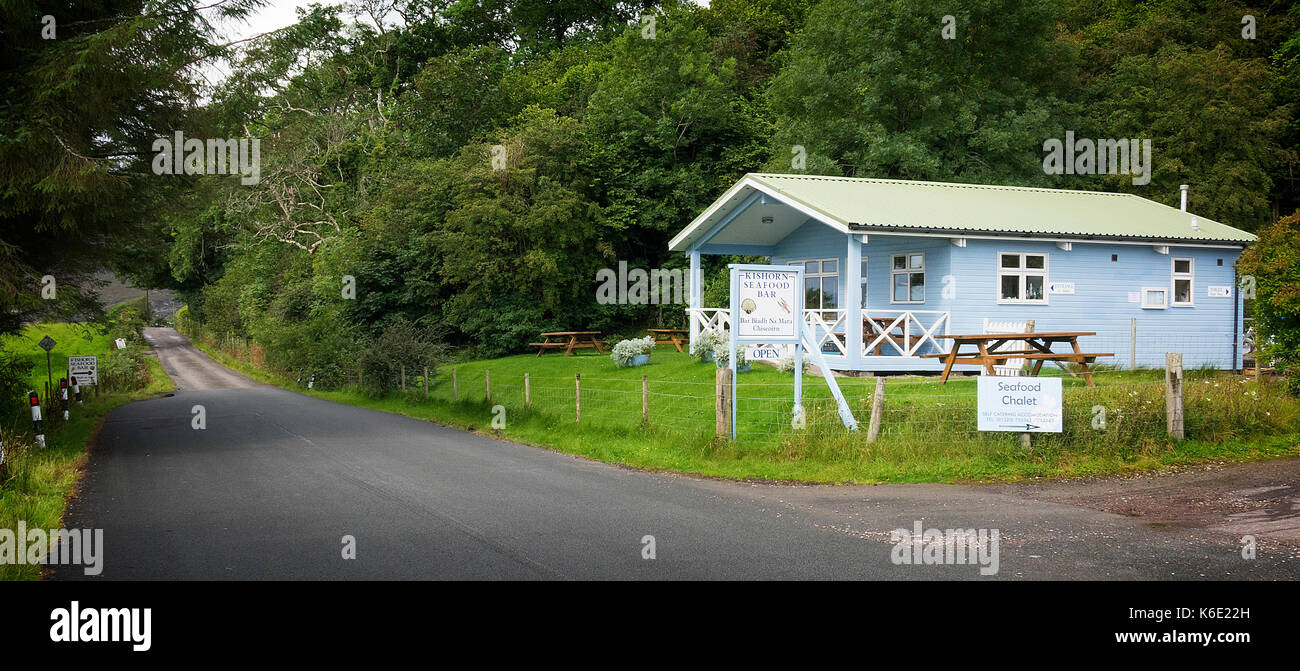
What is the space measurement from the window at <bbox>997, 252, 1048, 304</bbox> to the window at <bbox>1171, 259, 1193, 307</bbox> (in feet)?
12.4

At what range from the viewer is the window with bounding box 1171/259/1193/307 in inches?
846

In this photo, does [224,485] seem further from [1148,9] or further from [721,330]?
[1148,9]

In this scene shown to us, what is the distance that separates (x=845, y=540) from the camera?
7988mm

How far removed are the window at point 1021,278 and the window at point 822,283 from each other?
430 cm

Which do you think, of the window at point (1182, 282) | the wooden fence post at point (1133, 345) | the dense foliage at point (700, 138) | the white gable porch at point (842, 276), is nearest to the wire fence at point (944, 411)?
the white gable porch at point (842, 276)

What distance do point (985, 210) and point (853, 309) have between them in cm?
485

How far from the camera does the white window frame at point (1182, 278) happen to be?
21391 mm

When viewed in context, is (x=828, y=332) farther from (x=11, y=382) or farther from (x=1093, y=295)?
(x=11, y=382)

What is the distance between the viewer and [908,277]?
21.4m

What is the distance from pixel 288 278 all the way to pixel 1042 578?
134 feet

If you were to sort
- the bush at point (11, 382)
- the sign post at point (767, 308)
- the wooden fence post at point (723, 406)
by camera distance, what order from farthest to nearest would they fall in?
the bush at point (11, 382) < the sign post at point (767, 308) < the wooden fence post at point (723, 406)

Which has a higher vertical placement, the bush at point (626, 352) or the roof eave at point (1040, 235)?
the roof eave at point (1040, 235)

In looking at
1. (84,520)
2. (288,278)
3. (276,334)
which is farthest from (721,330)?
(288,278)

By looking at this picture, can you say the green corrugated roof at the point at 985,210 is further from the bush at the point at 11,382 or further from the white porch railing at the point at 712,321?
the bush at the point at 11,382
